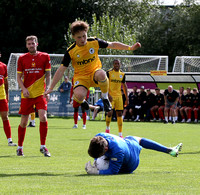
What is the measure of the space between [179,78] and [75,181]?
71.0ft

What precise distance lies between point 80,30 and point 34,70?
1.54m

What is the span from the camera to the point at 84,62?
10008 mm

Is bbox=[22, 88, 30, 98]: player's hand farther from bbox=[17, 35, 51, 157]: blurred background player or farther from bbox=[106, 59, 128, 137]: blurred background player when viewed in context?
bbox=[106, 59, 128, 137]: blurred background player

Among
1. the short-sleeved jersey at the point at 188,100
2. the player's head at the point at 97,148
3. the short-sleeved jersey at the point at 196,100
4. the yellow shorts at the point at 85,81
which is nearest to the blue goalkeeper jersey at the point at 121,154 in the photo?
the player's head at the point at 97,148

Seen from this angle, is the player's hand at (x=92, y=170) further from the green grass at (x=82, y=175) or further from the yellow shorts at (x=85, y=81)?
the yellow shorts at (x=85, y=81)

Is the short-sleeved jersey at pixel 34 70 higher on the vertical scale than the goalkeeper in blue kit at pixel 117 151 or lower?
higher

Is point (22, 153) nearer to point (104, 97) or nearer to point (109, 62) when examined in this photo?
point (104, 97)

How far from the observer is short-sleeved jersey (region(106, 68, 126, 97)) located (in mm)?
16234

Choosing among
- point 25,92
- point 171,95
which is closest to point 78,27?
point 25,92

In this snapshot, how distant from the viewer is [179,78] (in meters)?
28.2

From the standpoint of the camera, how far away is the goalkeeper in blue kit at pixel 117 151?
Answer: 731 centimetres

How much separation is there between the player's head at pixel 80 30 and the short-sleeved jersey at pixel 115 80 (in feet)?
21.5

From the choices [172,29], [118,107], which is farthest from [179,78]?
[172,29]

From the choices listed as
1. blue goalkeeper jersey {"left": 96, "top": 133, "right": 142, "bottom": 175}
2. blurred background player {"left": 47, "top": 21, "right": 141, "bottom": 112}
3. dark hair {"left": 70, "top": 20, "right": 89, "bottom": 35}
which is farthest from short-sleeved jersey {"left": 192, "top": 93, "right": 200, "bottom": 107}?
blue goalkeeper jersey {"left": 96, "top": 133, "right": 142, "bottom": 175}
